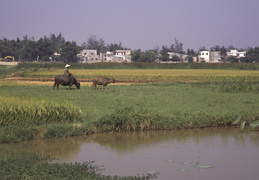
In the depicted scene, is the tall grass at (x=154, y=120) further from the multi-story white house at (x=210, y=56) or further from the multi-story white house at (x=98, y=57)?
the multi-story white house at (x=210, y=56)

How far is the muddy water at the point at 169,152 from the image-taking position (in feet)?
28.7

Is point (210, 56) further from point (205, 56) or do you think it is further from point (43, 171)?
point (43, 171)

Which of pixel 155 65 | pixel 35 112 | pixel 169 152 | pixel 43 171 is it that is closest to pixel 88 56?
pixel 155 65

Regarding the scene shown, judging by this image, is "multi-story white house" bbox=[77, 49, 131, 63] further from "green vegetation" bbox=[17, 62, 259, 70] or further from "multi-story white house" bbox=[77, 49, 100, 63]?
"green vegetation" bbox=[17, 62, 259, 70]

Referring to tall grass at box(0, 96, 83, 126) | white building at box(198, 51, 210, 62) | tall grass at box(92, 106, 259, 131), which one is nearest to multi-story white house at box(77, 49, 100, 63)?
white building at box(198, 51, 210, 62)

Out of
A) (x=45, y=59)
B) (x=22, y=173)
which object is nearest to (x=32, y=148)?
(x=22, y=173)

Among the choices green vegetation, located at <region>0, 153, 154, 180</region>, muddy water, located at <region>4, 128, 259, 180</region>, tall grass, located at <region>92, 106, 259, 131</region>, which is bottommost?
muddy water, located at <region>4, 128, 259, 180</region>

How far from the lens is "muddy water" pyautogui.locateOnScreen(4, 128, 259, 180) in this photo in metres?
8.74

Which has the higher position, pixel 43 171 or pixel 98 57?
pixel 98 57

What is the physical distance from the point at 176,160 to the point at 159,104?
24.2ft

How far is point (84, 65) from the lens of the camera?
223 ft

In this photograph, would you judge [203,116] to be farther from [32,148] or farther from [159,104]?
[32,148]

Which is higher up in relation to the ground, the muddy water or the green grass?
the green grass

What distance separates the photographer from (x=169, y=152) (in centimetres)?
1040
